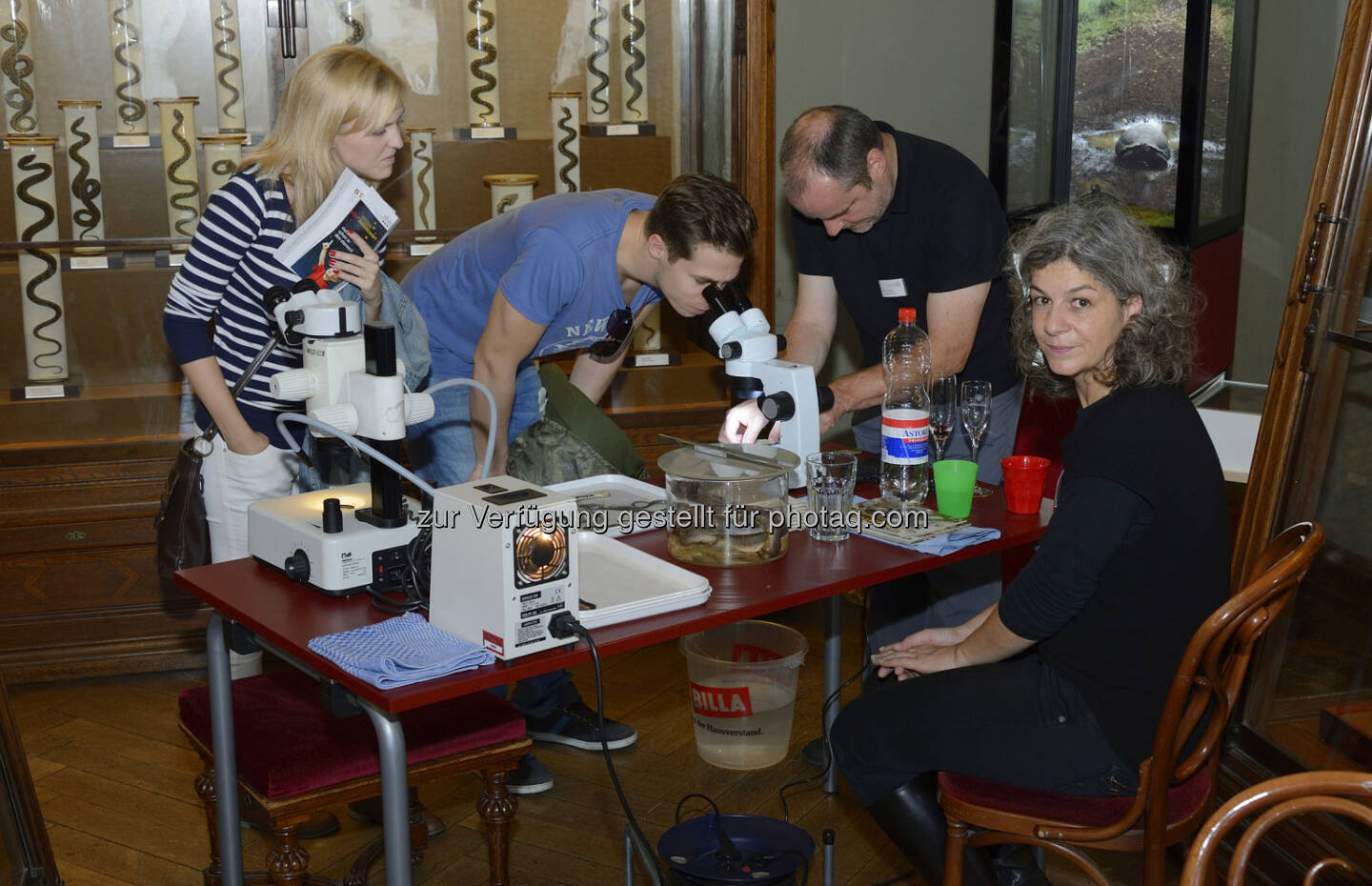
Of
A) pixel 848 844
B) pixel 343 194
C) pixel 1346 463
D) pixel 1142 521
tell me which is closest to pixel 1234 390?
pixel 1346 463

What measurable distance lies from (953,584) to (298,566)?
1474mm

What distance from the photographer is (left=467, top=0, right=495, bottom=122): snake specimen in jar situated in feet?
11.3

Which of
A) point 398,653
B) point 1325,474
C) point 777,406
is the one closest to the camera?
point 398,653

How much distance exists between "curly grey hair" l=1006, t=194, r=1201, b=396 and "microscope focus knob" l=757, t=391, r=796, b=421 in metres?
0.45

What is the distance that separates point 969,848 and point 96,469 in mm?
2537

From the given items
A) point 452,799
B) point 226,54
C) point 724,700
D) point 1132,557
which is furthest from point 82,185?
point 1132,557

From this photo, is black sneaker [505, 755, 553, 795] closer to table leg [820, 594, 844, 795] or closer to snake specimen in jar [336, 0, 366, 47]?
table leg [820, 594, 844, 795]

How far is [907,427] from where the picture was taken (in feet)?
7.09

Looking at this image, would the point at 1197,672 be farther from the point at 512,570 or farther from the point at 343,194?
the point at 343,194

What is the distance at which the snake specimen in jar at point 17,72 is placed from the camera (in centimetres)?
317

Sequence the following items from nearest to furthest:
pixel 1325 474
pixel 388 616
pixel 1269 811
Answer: pixel 1269 811 → pixel 388 616 → pixel 1325 474

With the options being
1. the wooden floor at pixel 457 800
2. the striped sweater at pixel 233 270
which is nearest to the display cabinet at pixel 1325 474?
the wooden floor at pixel 457 800

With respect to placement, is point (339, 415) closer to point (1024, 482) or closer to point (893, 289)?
point (1024, 482)

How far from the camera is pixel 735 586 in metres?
1.84
